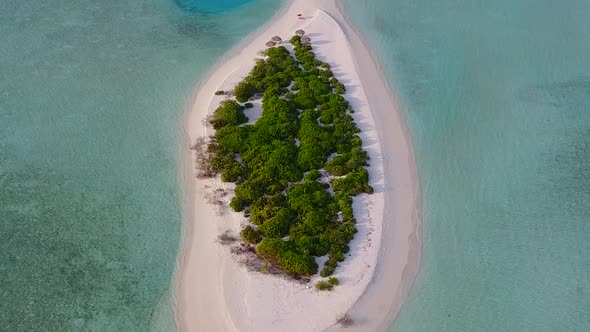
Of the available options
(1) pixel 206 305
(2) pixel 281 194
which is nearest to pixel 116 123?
(2) pixel 281 194

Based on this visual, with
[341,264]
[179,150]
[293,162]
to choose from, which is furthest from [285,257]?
[179,150]

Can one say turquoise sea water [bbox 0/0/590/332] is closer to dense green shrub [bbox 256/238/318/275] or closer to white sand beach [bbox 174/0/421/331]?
Result: white sand beach [bbox 174/0/421/331]

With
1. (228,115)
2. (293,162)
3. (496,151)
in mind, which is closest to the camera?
(293,162)

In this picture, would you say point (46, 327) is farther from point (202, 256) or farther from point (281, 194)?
point (281, 194)

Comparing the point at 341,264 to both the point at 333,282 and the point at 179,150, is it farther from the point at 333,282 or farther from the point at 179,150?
the point at 179,150

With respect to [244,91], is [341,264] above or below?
Answer: below

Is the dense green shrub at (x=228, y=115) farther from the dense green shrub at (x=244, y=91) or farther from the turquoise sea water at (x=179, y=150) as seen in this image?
the turquoise sea water at (x=179, y=150)
